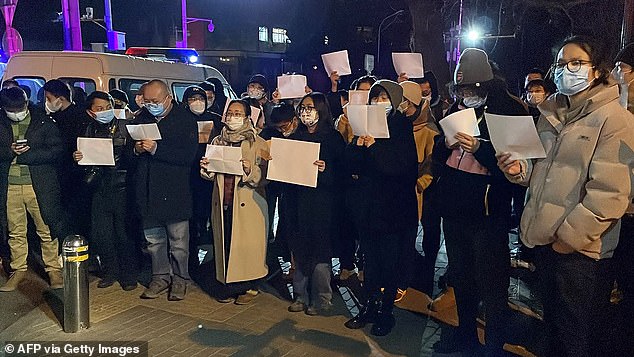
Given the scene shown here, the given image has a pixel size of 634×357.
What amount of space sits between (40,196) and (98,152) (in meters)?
0.79

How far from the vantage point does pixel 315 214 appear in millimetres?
5137

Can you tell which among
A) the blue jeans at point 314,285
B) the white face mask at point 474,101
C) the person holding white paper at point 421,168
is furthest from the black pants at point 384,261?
the white face mask at point 474,101

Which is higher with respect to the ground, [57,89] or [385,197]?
[57,89]

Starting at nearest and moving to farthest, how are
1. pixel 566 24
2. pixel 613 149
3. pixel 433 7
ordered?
1. pixel 613 149
2. pixel 433 7
3. pixel 566 24

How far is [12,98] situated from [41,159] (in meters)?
0.65

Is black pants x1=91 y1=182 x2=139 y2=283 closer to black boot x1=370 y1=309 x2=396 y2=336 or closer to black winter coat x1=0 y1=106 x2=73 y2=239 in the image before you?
black winter coat x1=0 y1=106 x2=73 y2=239

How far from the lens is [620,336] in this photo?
4.71 metres

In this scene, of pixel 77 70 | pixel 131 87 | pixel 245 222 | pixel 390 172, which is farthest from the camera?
pixel 131 87

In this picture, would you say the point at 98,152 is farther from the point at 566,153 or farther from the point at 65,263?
the point at 566,153

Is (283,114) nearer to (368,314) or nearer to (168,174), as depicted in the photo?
(168,174)

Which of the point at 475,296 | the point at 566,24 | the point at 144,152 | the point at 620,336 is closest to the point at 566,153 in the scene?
the point at 475,296

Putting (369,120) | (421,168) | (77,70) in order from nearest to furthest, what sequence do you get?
1. (369,120)
2. (421,168)
3. (77,70)

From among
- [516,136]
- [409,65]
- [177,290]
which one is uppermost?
[409,65]

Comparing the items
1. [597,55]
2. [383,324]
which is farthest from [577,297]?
[383,324]
